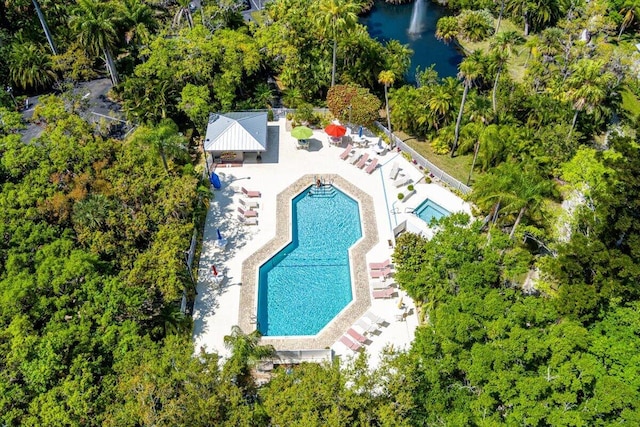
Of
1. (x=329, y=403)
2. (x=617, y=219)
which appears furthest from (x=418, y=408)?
(x=617, y=219)

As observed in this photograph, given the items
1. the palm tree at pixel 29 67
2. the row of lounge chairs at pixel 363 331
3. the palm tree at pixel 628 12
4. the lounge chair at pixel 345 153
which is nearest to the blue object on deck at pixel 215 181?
the lounge chair at pixel 345 153

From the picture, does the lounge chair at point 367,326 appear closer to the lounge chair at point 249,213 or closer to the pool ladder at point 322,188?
the lounge chair at point 249,213

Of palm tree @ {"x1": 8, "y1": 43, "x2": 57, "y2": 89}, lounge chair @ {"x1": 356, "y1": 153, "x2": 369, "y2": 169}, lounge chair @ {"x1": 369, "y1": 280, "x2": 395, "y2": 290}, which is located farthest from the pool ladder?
palm tree @ {"x1": 8, "y1": 43, "x2": 57, "y2": 89}

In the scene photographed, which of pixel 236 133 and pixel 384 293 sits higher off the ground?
pixel 236 133

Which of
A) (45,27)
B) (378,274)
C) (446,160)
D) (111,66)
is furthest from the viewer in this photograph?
(45,27)

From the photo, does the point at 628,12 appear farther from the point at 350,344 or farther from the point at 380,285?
the point at 350,344

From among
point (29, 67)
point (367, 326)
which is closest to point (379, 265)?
point (367, 326)
